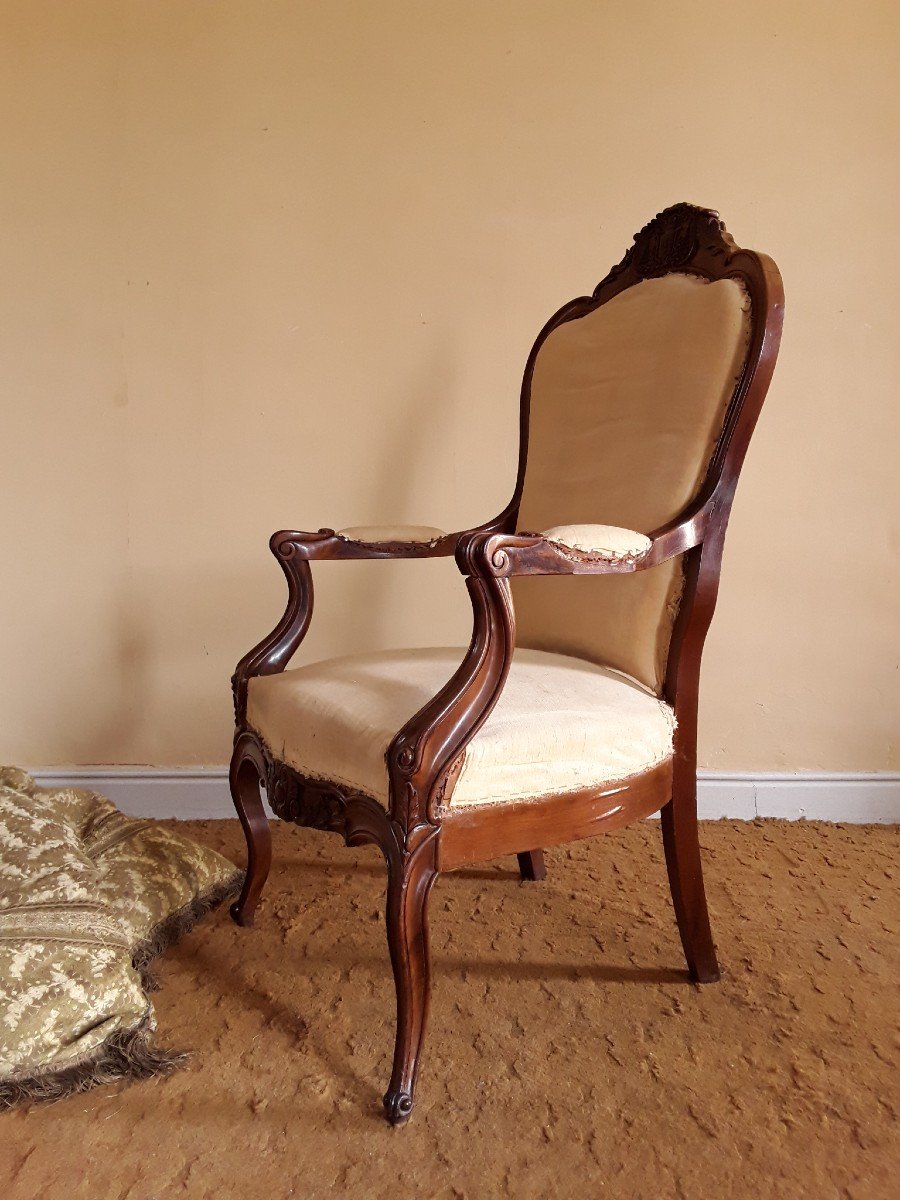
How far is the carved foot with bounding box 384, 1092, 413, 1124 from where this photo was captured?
1210mm

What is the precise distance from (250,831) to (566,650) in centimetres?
70

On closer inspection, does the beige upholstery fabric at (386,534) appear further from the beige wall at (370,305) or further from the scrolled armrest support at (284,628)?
the beige wall at (370,305)

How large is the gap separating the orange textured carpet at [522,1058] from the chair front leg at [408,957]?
0.20 feet

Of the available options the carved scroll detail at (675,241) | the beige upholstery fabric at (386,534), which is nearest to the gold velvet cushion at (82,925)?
the beige upholstery fabric at (386,534)

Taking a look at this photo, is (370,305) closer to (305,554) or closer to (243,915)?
(305,554)

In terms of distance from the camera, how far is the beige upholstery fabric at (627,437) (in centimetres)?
149

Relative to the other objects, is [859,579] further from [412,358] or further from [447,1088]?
[447,1088]

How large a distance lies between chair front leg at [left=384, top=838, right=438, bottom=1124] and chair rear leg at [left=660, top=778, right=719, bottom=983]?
1.63 ft

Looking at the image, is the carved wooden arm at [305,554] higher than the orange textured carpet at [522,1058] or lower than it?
higher

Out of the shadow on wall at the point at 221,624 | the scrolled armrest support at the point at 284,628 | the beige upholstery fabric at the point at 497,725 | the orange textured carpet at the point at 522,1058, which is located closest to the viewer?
the orange textured carpet at the point at 522,1058

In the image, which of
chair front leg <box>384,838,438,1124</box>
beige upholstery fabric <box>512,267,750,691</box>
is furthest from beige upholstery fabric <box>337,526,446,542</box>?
chair front leg <box>384,838,438,1124</box>

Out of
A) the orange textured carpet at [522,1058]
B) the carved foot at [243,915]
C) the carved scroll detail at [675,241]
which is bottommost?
the carved foot at [243,915]

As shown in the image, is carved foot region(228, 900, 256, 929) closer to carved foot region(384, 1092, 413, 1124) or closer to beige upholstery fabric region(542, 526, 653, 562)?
carved foot region(384, 1092, 413, 1124)

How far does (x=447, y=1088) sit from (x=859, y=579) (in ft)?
5.64
